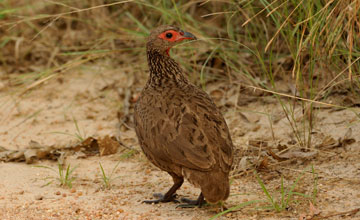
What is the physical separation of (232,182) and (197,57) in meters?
2.22

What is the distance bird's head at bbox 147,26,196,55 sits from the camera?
14.9ft

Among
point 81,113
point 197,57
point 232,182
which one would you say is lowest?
point 232,182

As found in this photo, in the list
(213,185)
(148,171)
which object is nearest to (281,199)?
(213,185)

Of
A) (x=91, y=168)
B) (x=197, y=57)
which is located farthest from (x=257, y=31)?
(x=91, y=168)

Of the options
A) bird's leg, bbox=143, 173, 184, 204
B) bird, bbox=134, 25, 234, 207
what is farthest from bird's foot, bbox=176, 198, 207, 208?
bird's leg, bbox=143, 173, 184, 204

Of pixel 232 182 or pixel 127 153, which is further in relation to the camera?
pixel 127 153

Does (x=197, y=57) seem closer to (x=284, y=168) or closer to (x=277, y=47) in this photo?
(x=277, y=47)

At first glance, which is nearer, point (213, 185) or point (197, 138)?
point (213, 185)

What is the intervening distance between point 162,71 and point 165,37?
0.27 m

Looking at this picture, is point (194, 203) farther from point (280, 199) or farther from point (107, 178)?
point (107, 178)

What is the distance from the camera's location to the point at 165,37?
455 centimetres

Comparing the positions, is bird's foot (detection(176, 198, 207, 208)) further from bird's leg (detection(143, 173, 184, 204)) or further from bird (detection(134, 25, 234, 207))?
bird's leg (detection(143, 173, 184, 204))

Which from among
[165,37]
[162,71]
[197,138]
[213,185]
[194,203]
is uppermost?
[165,37]

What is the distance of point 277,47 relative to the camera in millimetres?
5938
